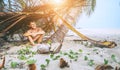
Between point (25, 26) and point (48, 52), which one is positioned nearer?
point (48, 52)

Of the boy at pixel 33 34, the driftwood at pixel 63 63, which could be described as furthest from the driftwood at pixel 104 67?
the boy at pixel 33 34

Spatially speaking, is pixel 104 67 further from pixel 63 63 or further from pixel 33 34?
pixel 33 34

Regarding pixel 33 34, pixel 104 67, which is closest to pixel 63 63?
pixel 104 67

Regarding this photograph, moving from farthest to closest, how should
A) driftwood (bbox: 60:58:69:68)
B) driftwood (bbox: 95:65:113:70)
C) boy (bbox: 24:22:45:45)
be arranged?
boy (bbox: 24:22:45:45) → driftwood (bbox: 60:58:69:68) → driftwood (bbox: 95:65:113:70)

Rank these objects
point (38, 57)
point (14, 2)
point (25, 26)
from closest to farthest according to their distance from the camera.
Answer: point (38, 57), point (14, 2), point (25, 26)

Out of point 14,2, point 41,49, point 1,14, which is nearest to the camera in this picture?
point 41,49

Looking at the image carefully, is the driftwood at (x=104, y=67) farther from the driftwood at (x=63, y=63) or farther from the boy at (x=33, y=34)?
the boy at (x=33, y=34)

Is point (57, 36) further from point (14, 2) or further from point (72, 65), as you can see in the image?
point (72, 65)

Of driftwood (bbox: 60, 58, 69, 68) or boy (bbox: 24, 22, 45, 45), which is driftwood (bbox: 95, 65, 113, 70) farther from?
boy (bbox: 24, 22, 45, 45)

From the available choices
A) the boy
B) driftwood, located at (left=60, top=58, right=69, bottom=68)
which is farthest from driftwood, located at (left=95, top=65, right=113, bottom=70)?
the boy

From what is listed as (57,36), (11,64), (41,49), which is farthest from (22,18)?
(11,64)

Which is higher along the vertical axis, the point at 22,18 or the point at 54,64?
the point at 22,18

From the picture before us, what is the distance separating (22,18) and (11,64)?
307 centimetres

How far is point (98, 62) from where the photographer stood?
5.15 meters
